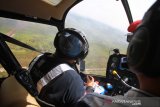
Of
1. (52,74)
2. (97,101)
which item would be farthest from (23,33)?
(97,101)

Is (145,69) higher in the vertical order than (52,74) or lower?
higher

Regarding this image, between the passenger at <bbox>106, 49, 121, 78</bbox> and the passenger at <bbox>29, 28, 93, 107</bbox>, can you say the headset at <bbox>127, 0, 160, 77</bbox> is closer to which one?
the passenger at <bbox>29, 28, 93, 107</bbox>

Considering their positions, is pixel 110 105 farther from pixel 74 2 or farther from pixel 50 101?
pixel 74 2

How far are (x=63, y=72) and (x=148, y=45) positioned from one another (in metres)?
1.30

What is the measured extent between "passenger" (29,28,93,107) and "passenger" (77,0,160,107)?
1137 mm

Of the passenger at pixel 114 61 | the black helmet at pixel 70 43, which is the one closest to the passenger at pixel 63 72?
the black helmet at pixel 70 43

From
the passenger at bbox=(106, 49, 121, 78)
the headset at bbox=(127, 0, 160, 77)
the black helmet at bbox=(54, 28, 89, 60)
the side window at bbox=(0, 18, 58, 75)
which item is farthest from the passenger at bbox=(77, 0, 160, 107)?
the passenger at bbox=(106, 49, 121, 78)

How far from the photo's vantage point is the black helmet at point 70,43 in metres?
2.48

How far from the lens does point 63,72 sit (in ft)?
7.44

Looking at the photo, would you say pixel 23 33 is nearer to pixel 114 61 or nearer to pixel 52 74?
pixel 114 61

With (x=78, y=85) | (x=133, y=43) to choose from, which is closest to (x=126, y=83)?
(x=78, y=85)

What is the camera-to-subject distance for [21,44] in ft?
9.31

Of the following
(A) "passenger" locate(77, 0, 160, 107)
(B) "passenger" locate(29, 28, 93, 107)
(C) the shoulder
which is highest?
(A) "passenger" locate(77, 0, 160, 107)

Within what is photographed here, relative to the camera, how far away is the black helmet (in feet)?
8.13
